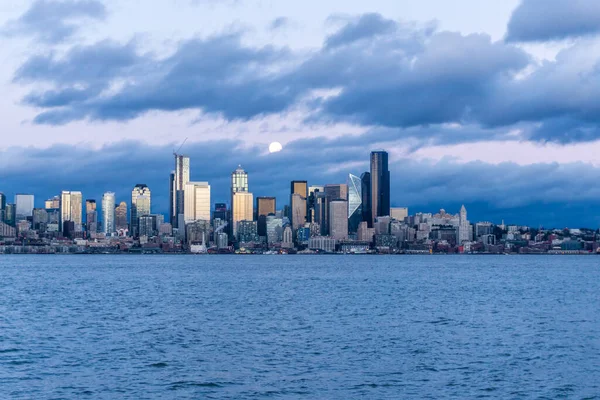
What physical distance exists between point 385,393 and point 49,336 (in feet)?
86.4

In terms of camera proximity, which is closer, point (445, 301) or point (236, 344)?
point (236, 344)

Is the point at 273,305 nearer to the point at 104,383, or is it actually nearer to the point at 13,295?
the point at 13,295

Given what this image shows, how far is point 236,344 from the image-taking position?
47938 mm

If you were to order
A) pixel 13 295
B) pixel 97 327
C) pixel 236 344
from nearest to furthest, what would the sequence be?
pixel 236 344, pixel 97 327, pixel 13 295

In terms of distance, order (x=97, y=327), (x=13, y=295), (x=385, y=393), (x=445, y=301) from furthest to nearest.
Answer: (x=13, y=295), (x=445, y=301), (x=97, y=327), (x=385, y=393)

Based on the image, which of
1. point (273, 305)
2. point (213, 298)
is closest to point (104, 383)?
point (273, 305)

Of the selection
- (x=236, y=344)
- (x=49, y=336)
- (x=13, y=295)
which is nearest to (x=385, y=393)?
(x=236, y=344)

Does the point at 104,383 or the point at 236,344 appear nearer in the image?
the point at 104,383

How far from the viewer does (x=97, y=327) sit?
187 feet

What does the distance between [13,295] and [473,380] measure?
65793 millimetres

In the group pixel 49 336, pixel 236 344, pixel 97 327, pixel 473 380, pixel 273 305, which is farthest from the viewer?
pixel 273 305

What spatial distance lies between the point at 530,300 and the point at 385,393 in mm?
54090

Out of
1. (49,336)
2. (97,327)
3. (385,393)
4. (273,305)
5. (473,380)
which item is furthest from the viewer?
(273,305)

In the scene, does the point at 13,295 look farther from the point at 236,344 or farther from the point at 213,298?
the point at 236,344
